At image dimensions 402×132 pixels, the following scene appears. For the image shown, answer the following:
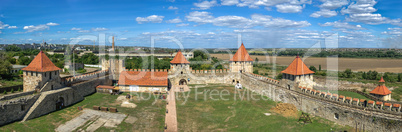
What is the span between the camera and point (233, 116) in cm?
1942

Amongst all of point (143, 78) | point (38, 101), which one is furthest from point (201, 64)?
point (38, 101)

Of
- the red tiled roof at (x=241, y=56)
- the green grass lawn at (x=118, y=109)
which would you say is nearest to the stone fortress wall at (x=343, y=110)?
the red tiled roof at (x=241, y=56)

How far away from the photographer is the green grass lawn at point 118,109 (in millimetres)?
15980

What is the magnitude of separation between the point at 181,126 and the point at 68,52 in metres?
65.2

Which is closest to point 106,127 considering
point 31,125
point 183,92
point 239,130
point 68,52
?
point 31,125

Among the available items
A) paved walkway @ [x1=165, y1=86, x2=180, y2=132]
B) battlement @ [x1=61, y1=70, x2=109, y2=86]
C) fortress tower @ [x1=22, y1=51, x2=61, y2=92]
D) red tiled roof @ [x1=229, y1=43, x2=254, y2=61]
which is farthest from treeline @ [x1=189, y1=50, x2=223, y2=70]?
fortress tower @ [x1=22, y1=51, x2=61, y2=92]

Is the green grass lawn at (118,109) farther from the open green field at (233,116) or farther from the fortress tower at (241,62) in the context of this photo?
the fortress tower at (241,62)

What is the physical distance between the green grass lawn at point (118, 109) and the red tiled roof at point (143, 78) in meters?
4.01

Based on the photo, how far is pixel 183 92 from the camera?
1139 inches

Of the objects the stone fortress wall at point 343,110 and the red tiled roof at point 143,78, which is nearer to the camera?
the stone fortress wall at point 343,110

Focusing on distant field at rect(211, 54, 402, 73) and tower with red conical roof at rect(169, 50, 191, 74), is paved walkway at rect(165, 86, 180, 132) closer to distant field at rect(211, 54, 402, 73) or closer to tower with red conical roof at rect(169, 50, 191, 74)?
tower with red conical roof at rect(169, 50, 191, 74)

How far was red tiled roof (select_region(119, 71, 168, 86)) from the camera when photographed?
2905cm

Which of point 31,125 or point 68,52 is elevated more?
point 68,52

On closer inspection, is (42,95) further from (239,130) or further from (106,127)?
(239,130)
